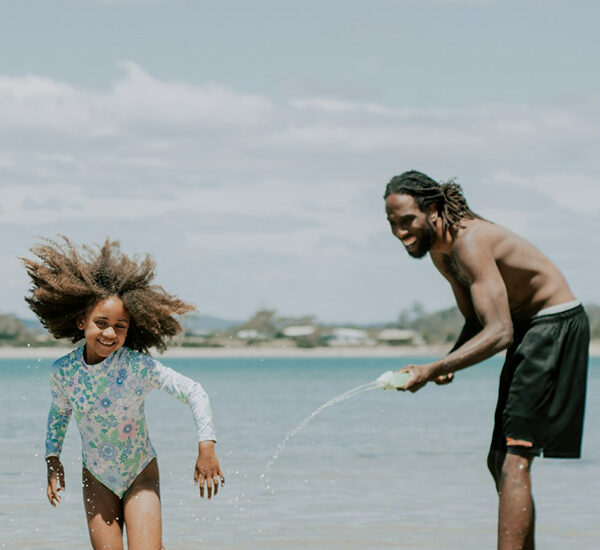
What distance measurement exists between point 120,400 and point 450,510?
15.4 ft

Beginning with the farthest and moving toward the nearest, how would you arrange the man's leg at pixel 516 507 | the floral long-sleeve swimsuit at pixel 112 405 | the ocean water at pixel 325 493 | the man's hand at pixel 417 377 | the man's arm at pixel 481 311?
the ocean water at pixel 325 493
the floral long-sleeve swimsuit at pixel 112 405
the man's leg at pixel 516 507
the man's arm at pixel 481 311
the man's hand at pixel 417 377

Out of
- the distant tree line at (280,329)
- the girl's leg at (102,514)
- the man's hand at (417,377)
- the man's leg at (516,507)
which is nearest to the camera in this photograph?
the man's hand at (417,377)

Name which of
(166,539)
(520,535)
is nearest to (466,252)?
(520,535)

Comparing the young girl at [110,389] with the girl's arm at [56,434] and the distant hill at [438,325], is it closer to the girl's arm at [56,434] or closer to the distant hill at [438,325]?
the girl's arm at [56,434]

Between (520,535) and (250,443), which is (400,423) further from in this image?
(520,535)

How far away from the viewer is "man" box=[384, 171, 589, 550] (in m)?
5.34

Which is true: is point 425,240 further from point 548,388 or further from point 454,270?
point 548,388

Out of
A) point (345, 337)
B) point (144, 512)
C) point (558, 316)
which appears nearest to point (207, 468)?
point (144, 512)

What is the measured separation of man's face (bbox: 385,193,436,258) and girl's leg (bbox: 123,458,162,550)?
1.51 metres

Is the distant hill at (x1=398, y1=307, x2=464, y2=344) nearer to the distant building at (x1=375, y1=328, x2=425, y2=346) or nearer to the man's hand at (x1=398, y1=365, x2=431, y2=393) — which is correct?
the distant building at (x1=375, y1=328, x2=425, y2=346)

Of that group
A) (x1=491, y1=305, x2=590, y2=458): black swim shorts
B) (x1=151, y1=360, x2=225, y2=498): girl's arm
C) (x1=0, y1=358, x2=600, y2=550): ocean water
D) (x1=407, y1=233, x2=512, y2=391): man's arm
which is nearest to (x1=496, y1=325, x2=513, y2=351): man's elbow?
(x1=407, y1=233, x2=512, y2=391): man's arm

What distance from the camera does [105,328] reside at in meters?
5.55

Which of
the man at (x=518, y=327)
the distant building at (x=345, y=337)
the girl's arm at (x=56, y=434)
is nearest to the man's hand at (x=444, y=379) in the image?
the man at (x=518, y=327)

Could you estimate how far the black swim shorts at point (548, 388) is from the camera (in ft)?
17.7
